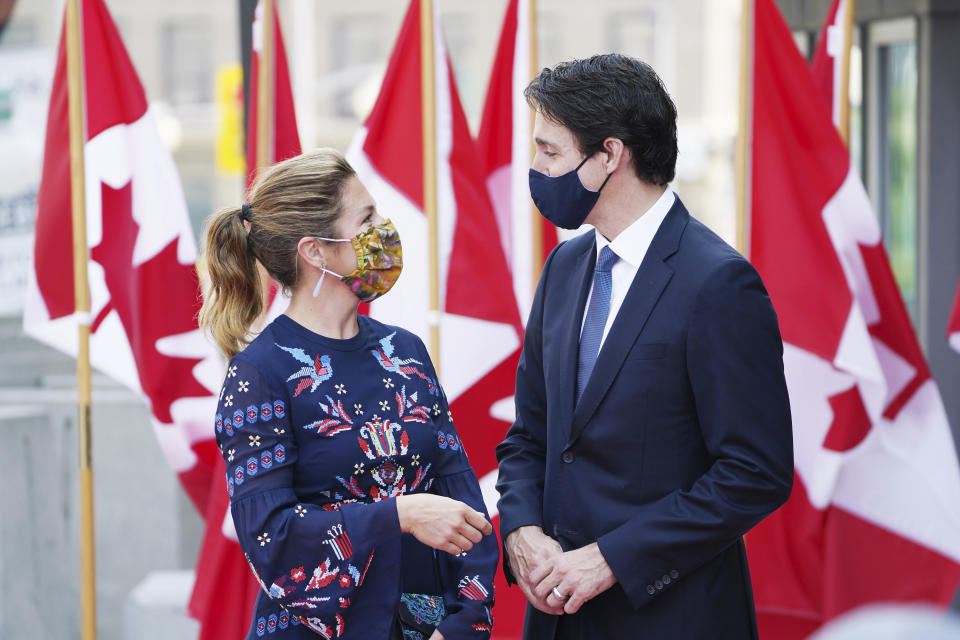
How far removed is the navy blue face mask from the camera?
2072mm

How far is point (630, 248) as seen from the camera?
2.06 metres

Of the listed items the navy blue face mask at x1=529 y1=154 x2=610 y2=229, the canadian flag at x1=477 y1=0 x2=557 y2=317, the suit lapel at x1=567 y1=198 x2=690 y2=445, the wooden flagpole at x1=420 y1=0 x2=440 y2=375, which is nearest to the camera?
the suit lapel at x1=567 y1=198 x2=690 y2=445

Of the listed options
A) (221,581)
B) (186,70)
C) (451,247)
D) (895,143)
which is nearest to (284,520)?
(221,581)

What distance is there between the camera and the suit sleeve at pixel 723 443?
6.25ft

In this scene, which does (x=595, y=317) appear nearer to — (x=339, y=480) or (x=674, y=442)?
(x=674, y=442)

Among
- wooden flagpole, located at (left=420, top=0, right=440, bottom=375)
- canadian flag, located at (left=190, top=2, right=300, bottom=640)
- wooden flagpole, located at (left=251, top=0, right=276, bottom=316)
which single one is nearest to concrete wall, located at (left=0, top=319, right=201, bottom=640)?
canadian flag, located at (left=190, top=2, right=300, bottom=640)

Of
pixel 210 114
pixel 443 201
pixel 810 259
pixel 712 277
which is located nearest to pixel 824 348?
pixel 810 259

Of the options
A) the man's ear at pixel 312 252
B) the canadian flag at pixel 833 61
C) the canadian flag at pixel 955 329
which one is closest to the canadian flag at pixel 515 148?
the canadian flag at pixel 833 61

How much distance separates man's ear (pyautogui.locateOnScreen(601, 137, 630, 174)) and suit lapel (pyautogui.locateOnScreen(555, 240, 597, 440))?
0.18 metres

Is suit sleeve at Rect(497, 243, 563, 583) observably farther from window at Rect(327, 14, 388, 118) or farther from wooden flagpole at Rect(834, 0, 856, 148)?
window at Rect(327, 14, 388, 118)

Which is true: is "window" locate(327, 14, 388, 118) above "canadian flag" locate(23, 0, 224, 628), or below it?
above

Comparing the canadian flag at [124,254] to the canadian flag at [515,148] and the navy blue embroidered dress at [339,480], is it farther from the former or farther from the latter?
the navy blue embroidered dress at [339,480]

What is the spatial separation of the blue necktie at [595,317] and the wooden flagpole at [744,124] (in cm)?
145

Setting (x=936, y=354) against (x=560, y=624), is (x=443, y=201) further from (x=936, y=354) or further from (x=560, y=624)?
(x=936, y=354)
